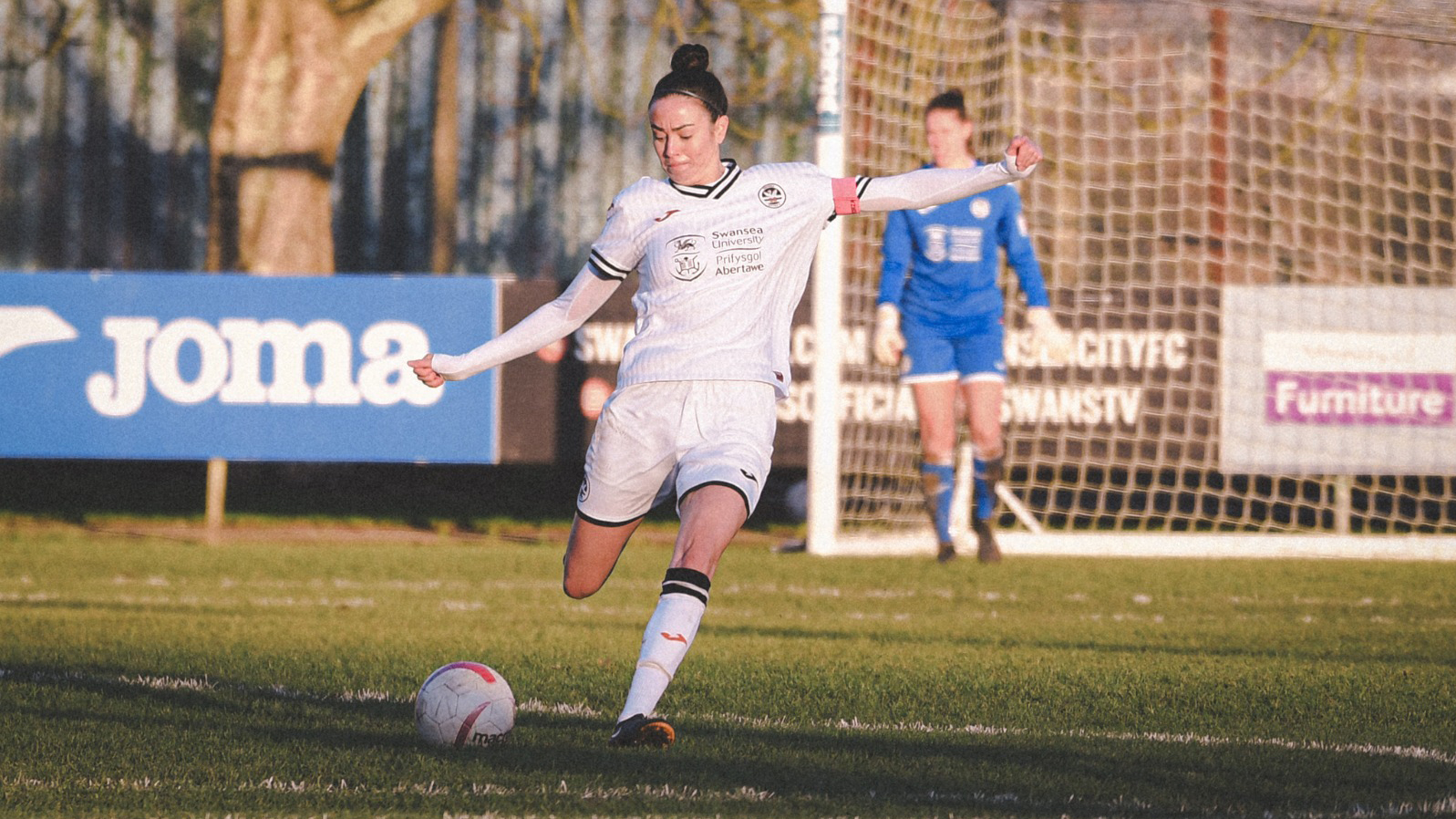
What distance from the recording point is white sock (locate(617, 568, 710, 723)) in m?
4.03

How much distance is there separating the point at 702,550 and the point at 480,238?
11.6 m

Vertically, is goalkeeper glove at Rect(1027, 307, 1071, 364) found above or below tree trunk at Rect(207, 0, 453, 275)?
below

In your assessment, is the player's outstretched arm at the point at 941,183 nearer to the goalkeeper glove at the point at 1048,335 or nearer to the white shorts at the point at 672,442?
the white shorts at the point at 672,442

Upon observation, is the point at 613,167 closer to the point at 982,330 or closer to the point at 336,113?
the point at 336,113

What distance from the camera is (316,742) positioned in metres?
4.24

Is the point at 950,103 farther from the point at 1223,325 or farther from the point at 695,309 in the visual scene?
the point at 695,309

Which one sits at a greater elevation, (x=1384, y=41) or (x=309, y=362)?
(x=1384, y=41)

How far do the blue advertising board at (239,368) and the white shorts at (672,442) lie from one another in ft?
18.3

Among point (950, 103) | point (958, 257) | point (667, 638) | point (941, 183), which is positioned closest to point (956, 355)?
point (958, 257)

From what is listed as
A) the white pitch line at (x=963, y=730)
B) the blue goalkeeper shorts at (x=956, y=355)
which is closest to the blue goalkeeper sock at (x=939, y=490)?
the blue goalkeeper shorts at (x=956, y=355)

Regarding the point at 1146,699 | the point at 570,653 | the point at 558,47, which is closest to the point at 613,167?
the point at 558,47

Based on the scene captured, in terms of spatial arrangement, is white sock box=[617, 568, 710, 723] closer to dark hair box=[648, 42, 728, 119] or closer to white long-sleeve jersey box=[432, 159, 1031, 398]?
white long-sleeve jersey box=[432, 159, 1031, 398]

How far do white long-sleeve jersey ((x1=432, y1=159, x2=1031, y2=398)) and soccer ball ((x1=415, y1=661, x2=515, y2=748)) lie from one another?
794 mm

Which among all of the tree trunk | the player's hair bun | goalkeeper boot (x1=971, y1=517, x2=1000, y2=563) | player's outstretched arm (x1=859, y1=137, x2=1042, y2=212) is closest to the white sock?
player's outstretched arm (x1=859, y1=137, x2=1042, y2=212)
